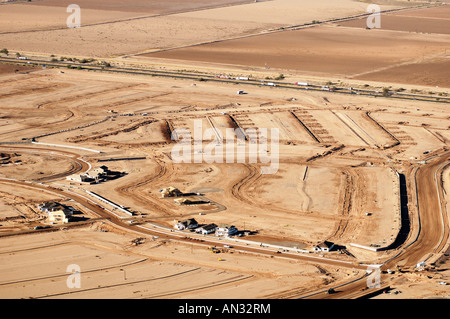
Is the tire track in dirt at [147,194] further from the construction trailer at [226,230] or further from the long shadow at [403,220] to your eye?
the long shadow at [403,220]

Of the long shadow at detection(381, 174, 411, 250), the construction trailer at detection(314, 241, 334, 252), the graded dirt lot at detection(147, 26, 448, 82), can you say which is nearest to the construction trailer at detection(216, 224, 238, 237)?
the construction trailer at detection(314, 241, 334, 252)

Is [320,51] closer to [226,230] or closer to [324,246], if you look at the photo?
[226,230]

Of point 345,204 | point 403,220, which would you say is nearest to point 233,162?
point 345,204

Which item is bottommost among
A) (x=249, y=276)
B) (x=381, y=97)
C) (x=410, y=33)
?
(x=249, y=276)

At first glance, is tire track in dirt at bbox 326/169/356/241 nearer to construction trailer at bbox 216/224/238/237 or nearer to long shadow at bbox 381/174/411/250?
long shadow at bbox 381/174/411/250

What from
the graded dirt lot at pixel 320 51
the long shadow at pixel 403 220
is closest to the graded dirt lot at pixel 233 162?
the long shadow at pixel 403 220

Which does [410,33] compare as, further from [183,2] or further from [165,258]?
[165,258]
